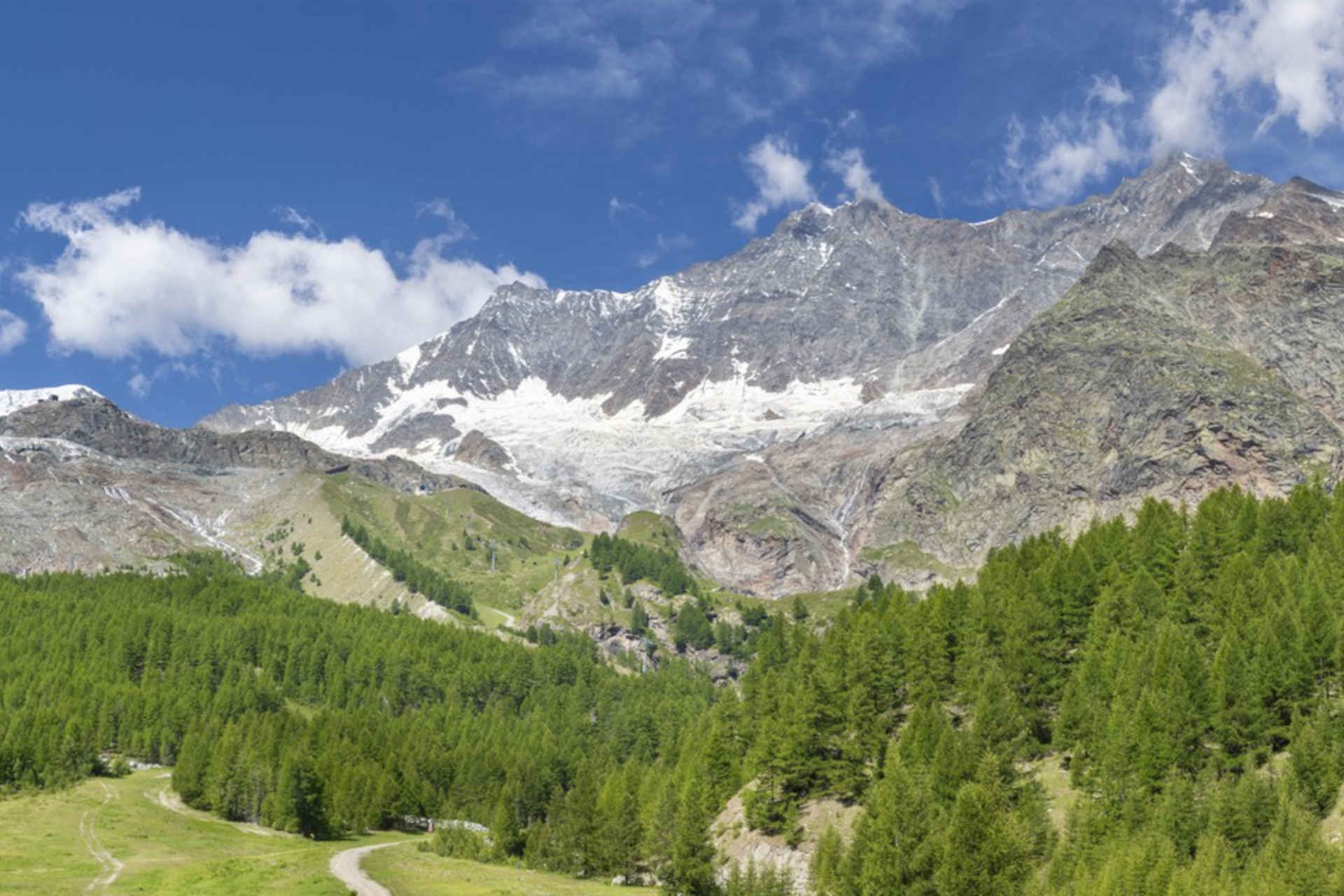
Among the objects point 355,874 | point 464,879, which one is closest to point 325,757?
point 355,874

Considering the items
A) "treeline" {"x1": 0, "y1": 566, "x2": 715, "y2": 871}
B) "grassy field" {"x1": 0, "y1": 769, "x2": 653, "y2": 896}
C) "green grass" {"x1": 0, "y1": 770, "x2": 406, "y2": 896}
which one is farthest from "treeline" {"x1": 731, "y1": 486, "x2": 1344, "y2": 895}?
"green grass" {"x1": 0, "y1": 770, "x2": 406, "y2": 896}

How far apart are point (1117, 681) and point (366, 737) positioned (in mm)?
122527

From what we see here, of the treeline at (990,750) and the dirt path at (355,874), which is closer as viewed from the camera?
the treeline at (990,750)

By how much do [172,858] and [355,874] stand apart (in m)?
18.1

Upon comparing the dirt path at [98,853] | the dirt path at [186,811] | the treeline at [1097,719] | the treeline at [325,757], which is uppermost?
the treeline at [1097,719]

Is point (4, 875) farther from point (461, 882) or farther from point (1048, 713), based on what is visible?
point (1048, 713)

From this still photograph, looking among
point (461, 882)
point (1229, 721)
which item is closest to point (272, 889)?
point (461, 882)

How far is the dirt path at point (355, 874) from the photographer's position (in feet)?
309

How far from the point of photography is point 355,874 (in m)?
105

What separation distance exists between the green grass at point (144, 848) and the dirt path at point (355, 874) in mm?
1445

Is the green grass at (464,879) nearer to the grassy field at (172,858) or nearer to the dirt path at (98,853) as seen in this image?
the grassy field at (172,858)

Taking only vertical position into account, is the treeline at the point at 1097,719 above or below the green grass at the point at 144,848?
above

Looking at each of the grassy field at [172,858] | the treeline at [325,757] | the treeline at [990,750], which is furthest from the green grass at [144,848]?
the treeline at [990,750]

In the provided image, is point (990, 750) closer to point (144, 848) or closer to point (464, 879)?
point (464, 879)
